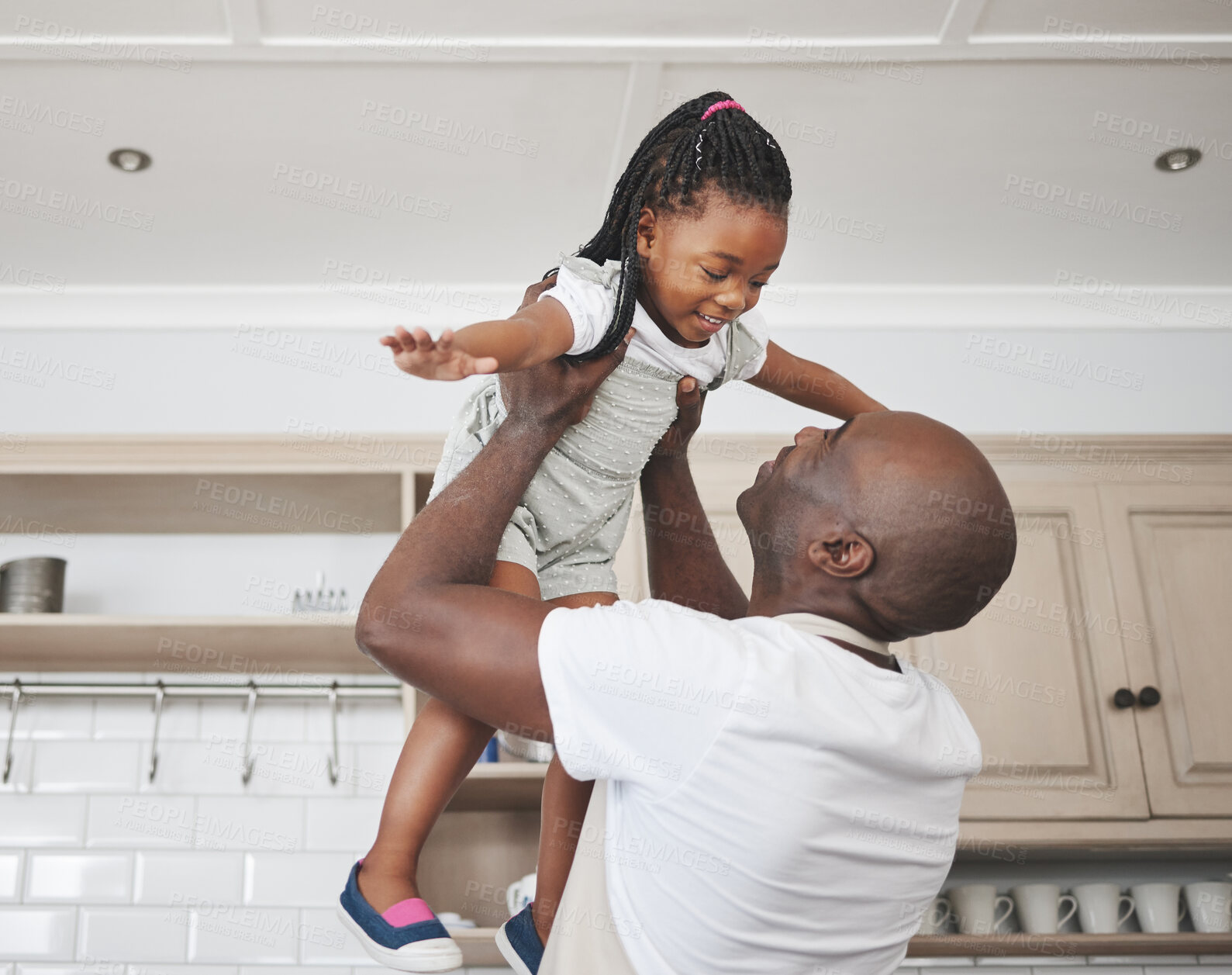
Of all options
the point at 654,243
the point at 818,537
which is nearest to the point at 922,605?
the point at 818,537

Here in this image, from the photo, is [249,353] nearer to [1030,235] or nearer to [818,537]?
[1030,235]

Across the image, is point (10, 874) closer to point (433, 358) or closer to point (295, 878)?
point (295, 878)

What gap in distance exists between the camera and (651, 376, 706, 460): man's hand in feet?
4.29

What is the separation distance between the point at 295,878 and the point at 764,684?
2.26 meters

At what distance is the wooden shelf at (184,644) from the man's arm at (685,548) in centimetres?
131

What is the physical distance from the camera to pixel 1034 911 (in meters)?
2.76

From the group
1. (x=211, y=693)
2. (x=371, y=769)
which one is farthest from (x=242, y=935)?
(x=211, y=693)

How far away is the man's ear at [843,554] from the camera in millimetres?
1006

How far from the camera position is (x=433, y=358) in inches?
35.4

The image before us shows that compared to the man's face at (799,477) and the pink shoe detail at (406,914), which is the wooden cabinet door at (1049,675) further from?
the pink shoe detail at (406,914)

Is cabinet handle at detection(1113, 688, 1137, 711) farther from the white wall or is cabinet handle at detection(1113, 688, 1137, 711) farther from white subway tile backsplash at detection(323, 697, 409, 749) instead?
white subway tile backsplash at detection(323, 697, 409, 749)

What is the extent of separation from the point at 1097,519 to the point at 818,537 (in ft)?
7.15

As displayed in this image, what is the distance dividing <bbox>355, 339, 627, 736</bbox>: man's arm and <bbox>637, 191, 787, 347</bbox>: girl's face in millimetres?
302

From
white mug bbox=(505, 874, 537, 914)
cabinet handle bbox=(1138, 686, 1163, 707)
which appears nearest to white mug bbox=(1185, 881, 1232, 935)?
cabinet handle bbox=(1138, 686, 1163, 707)
